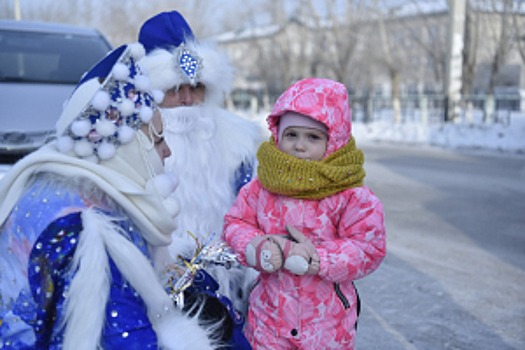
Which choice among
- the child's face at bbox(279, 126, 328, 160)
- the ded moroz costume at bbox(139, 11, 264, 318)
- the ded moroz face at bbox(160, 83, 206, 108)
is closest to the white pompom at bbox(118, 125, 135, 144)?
the child's face at bbox(279, 126, 328, 160)

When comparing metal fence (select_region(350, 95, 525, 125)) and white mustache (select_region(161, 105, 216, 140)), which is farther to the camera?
metal fence (select_region(350, 95, 525, 125))

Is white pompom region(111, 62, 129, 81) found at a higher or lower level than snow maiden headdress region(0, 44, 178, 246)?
higher

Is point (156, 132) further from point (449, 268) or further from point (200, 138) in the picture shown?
point (449, 268)

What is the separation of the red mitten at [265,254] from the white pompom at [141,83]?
719 mm

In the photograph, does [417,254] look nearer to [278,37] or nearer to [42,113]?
[42,113]

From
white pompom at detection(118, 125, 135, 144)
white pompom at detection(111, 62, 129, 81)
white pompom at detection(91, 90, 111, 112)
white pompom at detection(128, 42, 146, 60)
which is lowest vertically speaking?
white pompom at detection(118, 125, 135, 144)

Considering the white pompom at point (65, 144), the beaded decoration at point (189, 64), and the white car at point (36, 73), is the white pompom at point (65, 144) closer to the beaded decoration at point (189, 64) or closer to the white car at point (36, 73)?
the beaded decoration at point (189, 64)

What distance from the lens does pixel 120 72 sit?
1.65m

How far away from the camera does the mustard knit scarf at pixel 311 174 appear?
2.21 metres

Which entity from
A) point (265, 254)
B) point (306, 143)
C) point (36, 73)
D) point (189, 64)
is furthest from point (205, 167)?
point (36, 73)

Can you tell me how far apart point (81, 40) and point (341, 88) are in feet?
14.4

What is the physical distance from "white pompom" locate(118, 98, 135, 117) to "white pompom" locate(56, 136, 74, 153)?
0.16 metres

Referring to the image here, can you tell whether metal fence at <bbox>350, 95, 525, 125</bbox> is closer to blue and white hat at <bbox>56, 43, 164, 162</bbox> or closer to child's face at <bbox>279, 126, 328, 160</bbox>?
child's face at <bbox>279, 126, 328, 160</bbox>

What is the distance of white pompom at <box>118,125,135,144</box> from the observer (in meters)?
1.61
